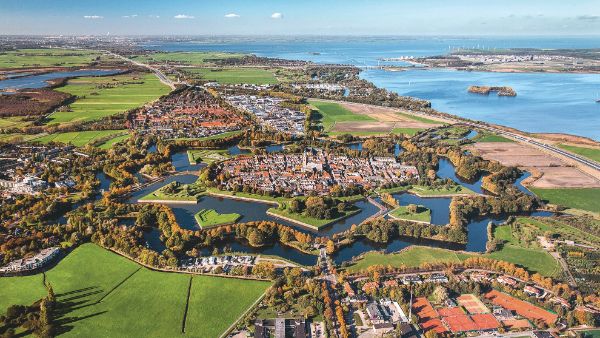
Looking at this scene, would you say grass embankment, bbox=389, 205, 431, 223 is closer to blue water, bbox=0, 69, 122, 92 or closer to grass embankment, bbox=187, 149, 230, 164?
grass embankment, bbox=187, 149, 230, 164

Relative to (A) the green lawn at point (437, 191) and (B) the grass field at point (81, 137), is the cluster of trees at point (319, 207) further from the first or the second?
(B) the grass field at point (81, 137)

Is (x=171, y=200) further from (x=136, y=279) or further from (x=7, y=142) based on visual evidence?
(x=7, y=142)

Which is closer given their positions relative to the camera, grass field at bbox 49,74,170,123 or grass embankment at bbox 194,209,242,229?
grass embankment at bbox 194,209,242,229

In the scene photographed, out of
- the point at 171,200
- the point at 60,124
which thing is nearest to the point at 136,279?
the point at 171,200

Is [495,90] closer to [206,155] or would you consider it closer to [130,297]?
[206,155]

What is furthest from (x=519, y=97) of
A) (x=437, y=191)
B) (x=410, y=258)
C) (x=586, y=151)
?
(x=410, y=258)

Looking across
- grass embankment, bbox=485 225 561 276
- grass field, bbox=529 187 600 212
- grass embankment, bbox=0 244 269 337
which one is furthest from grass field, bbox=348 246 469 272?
grass field, bbox=529 187 600 212
